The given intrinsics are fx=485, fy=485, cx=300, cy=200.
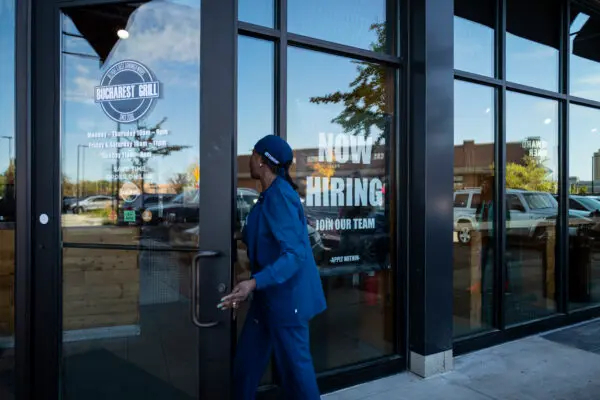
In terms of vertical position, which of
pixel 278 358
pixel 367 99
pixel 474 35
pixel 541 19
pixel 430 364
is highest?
pixel 541 19

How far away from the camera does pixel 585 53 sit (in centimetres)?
613

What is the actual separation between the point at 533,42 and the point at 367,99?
261 cm

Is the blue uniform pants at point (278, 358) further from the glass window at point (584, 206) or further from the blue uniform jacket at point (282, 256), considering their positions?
the glass window at point (584, 206)

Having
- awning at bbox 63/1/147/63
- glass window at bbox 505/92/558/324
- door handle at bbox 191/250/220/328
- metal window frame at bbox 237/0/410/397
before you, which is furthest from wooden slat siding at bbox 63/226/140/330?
glass window at bbox 505/92/558/324

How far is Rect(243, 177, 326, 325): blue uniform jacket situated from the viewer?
8.16ft

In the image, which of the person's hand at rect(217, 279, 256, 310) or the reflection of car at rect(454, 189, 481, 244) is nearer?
the person's hand at rect(217, 279, 256, 310)

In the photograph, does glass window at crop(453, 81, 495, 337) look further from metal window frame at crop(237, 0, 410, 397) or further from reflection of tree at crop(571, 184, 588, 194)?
reflection of tree at crop(571, 184, 588, 194)

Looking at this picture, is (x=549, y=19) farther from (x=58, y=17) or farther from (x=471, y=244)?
(x=58, y=17)

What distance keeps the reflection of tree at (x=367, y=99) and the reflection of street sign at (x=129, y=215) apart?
2.00 meters

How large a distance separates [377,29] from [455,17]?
1.03m

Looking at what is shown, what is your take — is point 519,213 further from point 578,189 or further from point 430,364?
point 430,364

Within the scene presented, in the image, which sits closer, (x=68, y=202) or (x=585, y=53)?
(x=68, y=202)

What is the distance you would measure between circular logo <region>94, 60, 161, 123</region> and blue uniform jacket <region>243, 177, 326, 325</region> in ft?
2.74

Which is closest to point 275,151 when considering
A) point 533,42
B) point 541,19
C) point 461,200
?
point 461,200
